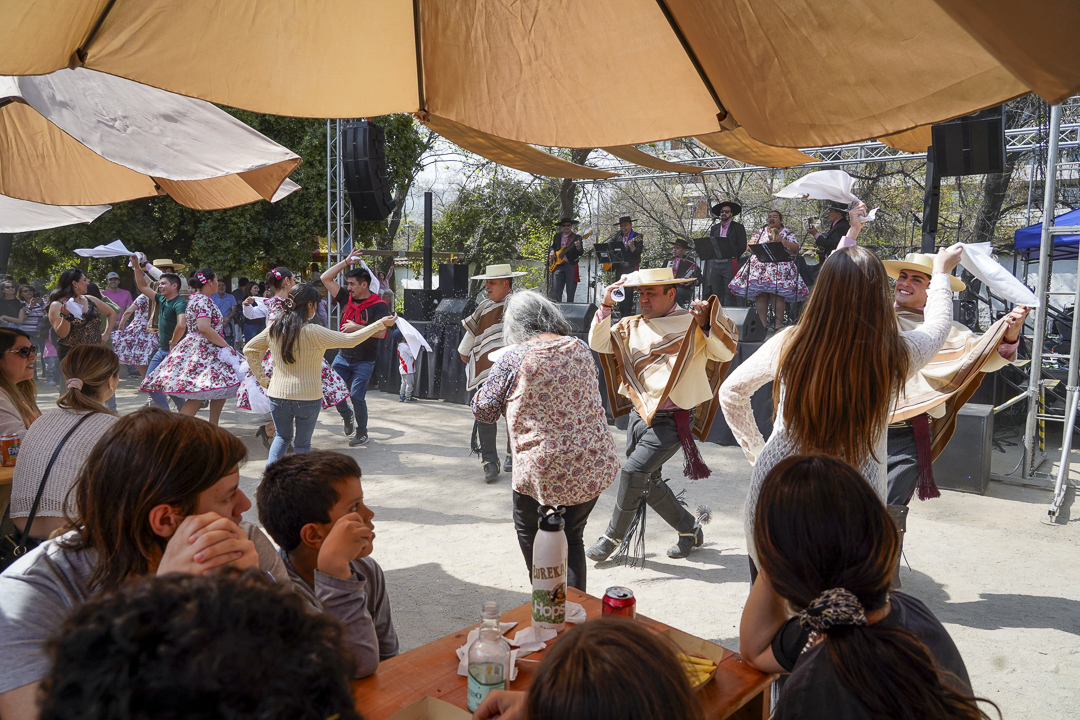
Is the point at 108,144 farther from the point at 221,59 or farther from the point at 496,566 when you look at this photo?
the point at 496,566

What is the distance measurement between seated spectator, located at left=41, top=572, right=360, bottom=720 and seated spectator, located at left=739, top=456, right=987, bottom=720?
33.0 inches

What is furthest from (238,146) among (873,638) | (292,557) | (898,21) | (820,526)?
(873,638)

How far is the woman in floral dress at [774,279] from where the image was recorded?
10.6 metres

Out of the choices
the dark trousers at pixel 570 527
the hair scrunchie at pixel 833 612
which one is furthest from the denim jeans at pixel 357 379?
the hair scrunchie at pixel 833 612

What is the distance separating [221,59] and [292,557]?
133cm

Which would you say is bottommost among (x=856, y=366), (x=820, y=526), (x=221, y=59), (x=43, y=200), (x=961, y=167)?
(x=820, y=526)

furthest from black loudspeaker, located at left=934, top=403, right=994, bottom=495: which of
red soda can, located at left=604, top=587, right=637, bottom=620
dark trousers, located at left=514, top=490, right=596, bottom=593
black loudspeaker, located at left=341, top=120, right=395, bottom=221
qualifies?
black loudspeaker, located at left=341, top=120, right=395, bottom=221

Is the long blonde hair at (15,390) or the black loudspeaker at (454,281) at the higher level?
the black loudspeaker at (454,281)

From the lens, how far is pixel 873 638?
1160 millimetres

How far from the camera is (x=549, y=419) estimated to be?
119 inches

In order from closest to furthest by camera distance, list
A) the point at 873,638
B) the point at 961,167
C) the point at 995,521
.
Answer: the point at 873,638
the point at 995,521
the point at 961,167

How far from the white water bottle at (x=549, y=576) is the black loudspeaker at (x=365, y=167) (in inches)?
390

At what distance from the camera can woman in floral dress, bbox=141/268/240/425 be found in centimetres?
650

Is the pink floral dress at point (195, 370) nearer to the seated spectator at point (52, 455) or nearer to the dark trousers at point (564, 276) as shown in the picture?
the seated spectator at point (52, 455)
